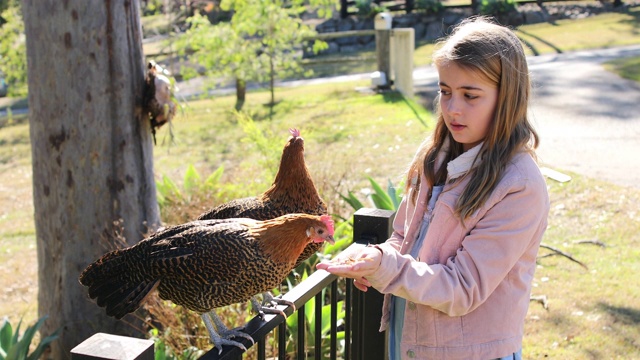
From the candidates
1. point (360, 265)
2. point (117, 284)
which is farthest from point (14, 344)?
point (360, 265)

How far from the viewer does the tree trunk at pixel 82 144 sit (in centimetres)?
465

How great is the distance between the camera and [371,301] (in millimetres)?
3104

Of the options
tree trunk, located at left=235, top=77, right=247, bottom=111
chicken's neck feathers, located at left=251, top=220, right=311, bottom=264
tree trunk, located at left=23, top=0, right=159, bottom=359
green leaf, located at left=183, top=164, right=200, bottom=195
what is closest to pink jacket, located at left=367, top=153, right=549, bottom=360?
chicken's neck feathers, located at left=251, top=220, right=311, bottom=264

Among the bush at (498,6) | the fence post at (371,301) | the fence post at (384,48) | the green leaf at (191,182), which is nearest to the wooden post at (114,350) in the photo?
the fence post at (371,301)

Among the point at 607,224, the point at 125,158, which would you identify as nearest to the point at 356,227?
the point at 125,158

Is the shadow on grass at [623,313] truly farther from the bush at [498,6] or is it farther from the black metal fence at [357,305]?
the bush at [498,6]

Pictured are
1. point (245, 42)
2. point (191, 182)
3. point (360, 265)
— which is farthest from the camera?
point (245, 42)

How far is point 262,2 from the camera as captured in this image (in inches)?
490

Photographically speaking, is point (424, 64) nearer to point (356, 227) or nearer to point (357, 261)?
point (356, 227)

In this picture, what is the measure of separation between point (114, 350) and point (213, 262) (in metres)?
0.96

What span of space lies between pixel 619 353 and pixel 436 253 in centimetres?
306

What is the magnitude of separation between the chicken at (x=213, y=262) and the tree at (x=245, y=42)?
33.5 ft

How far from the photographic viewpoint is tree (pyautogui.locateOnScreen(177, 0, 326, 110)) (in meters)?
12.7

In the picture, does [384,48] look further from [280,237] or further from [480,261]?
[480,261]
